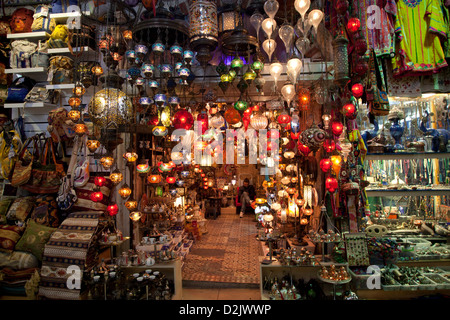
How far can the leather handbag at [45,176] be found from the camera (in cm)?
356

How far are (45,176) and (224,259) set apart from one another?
335 centimetres

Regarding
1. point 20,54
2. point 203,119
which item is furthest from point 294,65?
point 20,54

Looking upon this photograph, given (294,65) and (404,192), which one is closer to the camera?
(294,65)

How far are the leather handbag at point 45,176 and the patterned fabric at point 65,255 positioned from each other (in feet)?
2.71

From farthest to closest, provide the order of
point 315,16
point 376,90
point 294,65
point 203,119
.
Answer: point 203,119 → point 376,90 → point 294,65 → point 315,16

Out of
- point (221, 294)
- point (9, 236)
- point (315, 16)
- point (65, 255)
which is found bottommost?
point (221, 294)

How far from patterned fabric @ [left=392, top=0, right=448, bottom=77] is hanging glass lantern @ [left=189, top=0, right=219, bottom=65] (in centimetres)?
228

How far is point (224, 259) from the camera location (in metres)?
4.99

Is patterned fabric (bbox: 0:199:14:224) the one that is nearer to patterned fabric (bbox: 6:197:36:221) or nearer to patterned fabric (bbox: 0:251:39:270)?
patterned fabric (bbox: 6:197:36:221)

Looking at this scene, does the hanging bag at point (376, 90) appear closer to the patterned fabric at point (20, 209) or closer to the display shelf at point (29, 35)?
the display shelf at point (29, 35)

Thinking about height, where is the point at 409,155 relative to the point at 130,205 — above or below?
above

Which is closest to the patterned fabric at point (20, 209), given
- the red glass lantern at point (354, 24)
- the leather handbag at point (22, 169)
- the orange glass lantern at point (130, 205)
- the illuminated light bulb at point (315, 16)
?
the leather handbag at point (22, 169)

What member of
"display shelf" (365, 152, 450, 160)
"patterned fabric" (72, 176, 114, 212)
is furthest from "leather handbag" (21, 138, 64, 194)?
"display shelf" (365, 152, 450, 160)

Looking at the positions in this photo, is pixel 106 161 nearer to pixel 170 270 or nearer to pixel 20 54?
pixel 170 270
